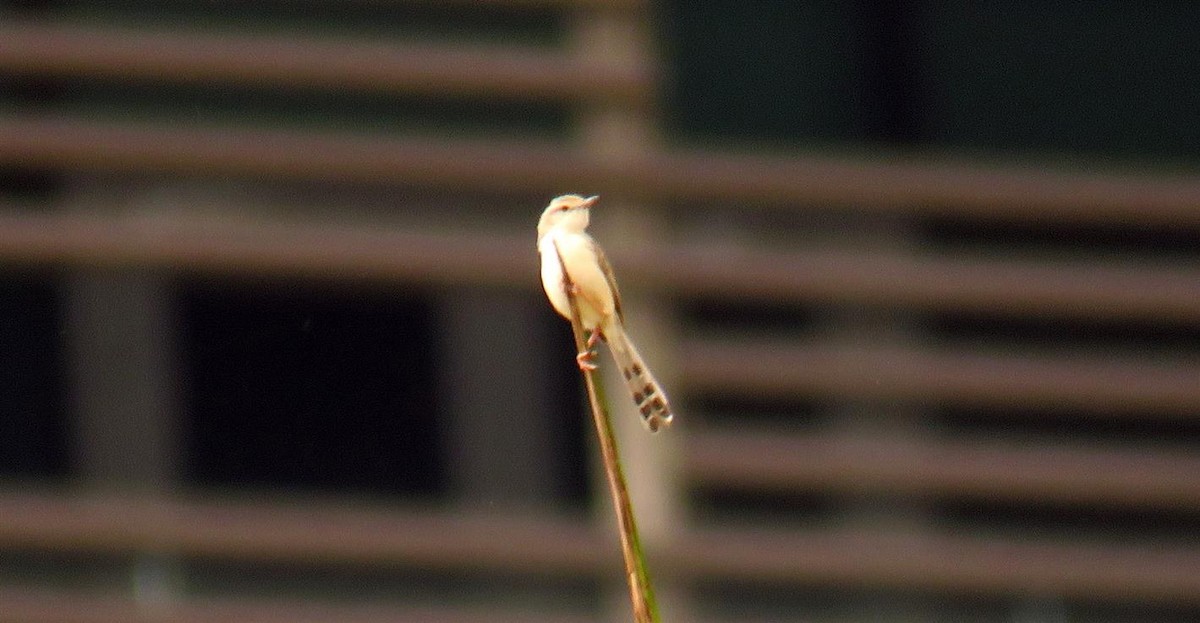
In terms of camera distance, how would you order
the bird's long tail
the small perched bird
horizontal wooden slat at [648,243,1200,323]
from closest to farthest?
the small perched bird
the bird's long tail
horizontal wooden slat at [648,243,1200,323]

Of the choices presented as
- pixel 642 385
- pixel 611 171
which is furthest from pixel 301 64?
pixel 642 385

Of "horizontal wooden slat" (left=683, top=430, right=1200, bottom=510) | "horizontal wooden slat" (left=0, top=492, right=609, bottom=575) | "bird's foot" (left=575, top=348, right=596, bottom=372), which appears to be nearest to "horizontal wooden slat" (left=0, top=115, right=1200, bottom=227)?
"horizontal wooden slat" (left=683, top=430, right=1200, bottom=510)

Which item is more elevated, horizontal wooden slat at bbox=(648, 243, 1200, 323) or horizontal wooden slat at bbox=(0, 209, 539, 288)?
horizontal wooden slat at bbox=(0, 209, 539, 288)

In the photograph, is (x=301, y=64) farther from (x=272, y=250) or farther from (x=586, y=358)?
(x=586, y=358)

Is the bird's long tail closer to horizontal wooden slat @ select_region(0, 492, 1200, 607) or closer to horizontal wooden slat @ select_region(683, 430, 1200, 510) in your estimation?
horizontal wooden slat @ select_region(0, 492, 1200, 607)

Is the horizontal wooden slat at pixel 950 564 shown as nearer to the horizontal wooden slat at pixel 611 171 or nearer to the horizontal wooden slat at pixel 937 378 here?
the horizontal wooden slat at pixel 937 378

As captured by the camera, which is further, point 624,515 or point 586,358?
point 586,358

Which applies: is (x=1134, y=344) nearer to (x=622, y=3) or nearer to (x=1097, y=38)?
(x=1097, y=38)

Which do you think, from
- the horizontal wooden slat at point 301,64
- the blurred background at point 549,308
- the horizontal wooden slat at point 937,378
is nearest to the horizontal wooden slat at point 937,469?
the blurred background at point 549,308
